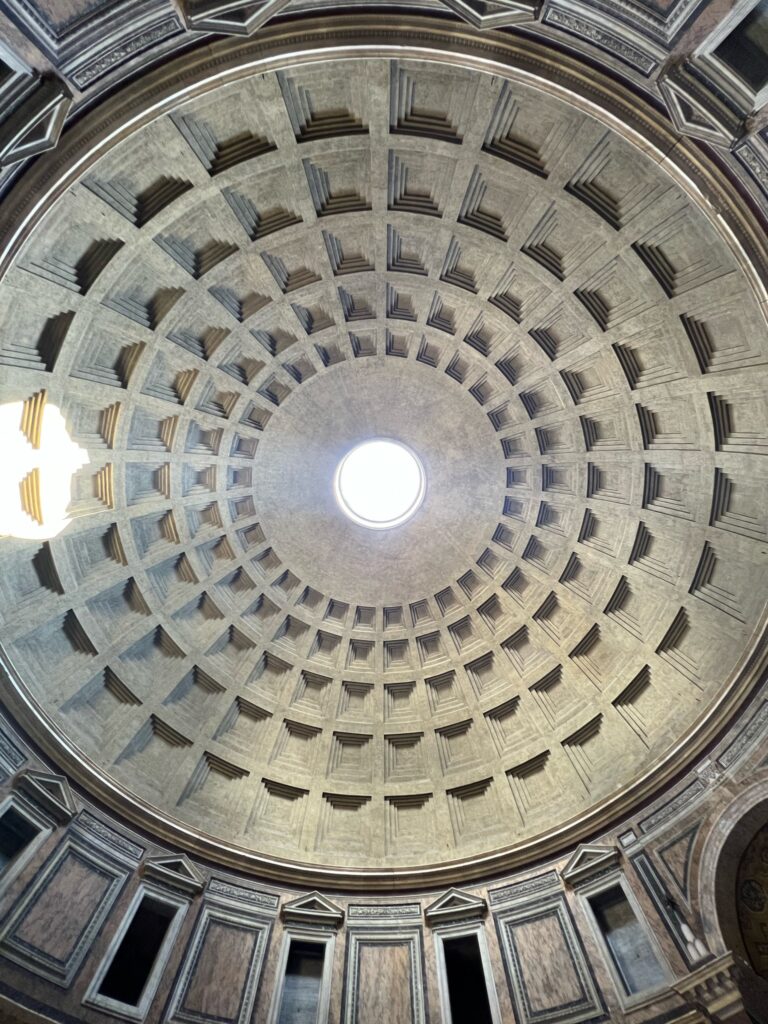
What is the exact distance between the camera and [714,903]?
56.7ft

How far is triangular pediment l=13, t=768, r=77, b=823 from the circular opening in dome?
543 inches

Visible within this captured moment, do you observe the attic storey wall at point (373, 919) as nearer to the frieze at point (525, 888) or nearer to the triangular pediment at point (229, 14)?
Answer: the frieze at point (525, 888)

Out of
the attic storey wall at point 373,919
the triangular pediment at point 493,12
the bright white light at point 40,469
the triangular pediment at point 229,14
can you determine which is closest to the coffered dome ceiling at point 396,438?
the bright white light at point 40,469

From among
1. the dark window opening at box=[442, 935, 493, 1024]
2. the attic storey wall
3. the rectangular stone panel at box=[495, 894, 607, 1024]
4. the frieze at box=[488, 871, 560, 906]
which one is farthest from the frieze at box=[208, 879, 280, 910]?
the rectangular stone panel at box=[495, 894, 607, 1024]

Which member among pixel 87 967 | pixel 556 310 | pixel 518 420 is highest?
pixel 518 420

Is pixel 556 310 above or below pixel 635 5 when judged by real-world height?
above

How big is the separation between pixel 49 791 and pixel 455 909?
12275 mm

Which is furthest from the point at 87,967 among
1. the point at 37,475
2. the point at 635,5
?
the point at 635,5

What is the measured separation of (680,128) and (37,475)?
1733 centimetres

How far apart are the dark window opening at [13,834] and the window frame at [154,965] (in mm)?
3330

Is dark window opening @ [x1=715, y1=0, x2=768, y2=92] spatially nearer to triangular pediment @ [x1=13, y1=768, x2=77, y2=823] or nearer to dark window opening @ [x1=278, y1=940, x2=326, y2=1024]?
triangular pediment @ [x1=13, y1=768, x2=77, y2=823]

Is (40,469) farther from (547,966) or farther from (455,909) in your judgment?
(547,966)

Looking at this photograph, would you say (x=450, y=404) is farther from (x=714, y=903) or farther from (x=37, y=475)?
(x=714, y=903)

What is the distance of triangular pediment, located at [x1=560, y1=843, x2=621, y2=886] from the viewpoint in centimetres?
1964
